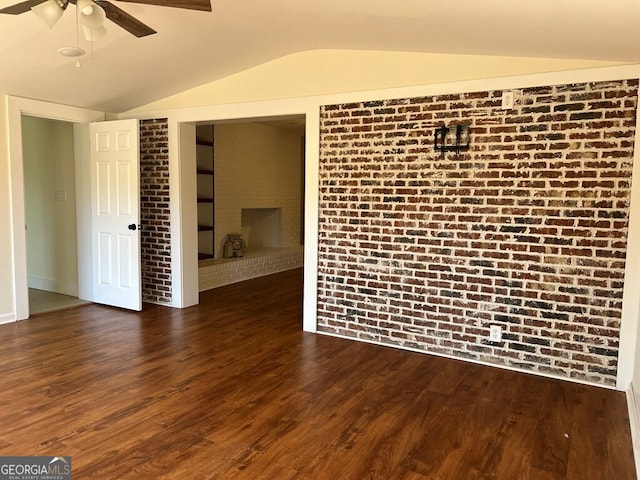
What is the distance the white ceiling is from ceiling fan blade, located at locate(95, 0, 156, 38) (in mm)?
295

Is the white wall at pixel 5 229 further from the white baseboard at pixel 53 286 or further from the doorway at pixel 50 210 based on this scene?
the white baseboard at pixel 53 286

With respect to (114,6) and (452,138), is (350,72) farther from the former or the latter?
(114,6)

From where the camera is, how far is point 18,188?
4.39 meters

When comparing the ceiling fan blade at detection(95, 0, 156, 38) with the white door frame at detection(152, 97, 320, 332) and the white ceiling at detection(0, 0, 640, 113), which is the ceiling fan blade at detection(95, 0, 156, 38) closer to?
the white ceiling at detection(0, 0, 640, 113)

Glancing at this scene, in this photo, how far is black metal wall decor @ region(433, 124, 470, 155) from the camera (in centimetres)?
352

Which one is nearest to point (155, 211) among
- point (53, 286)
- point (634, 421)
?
point (53, 286)

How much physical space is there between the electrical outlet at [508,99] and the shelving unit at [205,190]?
14.0 ft

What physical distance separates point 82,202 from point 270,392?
3.56 metres

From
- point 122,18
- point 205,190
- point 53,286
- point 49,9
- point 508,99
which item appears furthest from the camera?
point 205,190

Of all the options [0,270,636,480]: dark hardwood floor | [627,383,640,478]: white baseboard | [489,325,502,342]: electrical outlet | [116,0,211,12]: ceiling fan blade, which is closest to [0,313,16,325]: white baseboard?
[0,270,636,480]: dark hardwood floor

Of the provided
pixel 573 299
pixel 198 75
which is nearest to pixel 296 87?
pixel 198 75

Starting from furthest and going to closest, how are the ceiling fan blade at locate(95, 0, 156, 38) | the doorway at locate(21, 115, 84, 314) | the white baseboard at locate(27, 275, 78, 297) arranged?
the white baseboard at locate(27, 275, 78, 297) < the doorway at locate(21, 115, 84, 314) < the ceiling fan blade at locate(95, 0, 156, 38)

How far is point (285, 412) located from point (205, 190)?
15.3ft

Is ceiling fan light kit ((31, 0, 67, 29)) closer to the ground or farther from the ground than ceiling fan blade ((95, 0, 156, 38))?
closer to the ground
